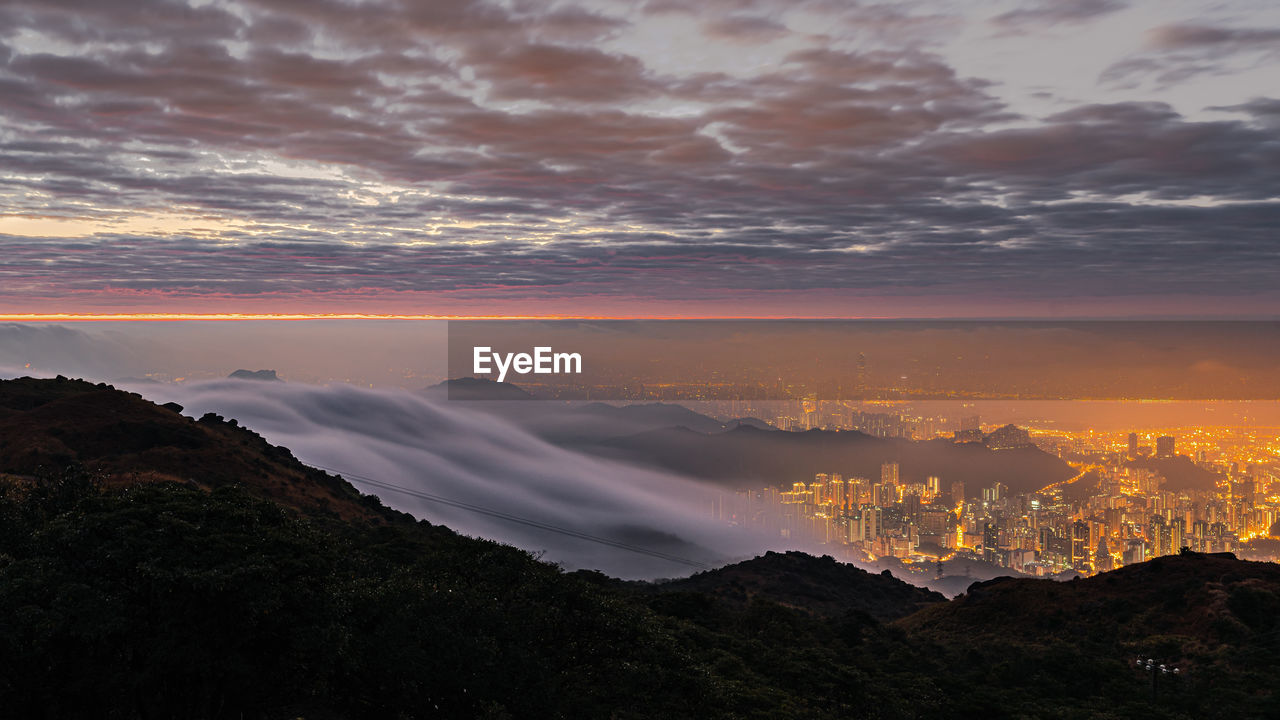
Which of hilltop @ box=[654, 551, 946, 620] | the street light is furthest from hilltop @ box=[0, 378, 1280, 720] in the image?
hilltop @ box=[654, 551, 946, 620]

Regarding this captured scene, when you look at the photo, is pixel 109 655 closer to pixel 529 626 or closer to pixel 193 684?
pixel 193 684

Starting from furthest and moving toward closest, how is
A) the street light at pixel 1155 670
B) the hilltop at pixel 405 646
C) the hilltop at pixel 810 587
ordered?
1. the hilltop at pixel 810 587
2. the street light at pixel 1155 670
3. the hilltop at pixel 405 646

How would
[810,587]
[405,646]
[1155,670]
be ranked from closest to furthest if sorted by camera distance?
1. [405,646]
2. [1155,670]
3. [810,587]

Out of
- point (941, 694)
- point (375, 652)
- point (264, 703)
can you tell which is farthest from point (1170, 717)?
point (264, 703)

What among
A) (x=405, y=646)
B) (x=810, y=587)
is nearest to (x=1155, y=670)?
(x=405, y=646)

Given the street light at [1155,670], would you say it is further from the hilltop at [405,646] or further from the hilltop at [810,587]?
the hilltop at [810,587]

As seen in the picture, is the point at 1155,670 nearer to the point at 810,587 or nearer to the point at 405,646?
the point at 405,646

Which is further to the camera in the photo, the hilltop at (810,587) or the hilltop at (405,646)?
the hilltop at (810,587)

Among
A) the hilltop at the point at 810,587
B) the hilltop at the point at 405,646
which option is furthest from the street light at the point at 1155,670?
the hilltop at the point at 810,587

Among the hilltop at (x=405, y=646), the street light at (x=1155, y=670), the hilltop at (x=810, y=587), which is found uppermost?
the hilltop at (x=405, y=646)

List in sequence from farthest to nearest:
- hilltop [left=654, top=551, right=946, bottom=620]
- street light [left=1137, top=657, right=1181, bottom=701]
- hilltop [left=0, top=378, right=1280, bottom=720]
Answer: hilltop [left=654, top=551, right=946, bottom=620] → street light [left=1137, top=657, right=1181, bottom=701] → hilltop [left=0, top=378, right=1280, bottom=720]

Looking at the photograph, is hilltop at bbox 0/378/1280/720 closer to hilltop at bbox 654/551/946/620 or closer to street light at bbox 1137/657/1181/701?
Result: street light at bbox 1137/657/1181/701
